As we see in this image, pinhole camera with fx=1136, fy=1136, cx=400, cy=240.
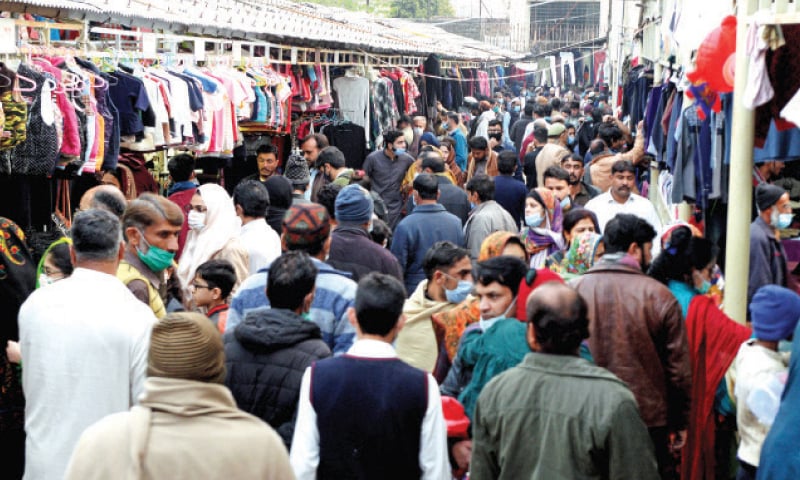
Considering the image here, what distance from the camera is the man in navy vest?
12.8 ft

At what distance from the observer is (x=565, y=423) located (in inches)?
148

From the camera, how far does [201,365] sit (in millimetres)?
3137

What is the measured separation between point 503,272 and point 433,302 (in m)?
A: 1.03

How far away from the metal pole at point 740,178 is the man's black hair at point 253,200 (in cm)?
293

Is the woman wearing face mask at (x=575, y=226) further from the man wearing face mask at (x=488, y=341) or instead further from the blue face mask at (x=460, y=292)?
the man wearing face mask at (x=488, y=341)

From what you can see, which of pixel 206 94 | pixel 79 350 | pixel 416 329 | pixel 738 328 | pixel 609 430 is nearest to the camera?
pixel 609 430

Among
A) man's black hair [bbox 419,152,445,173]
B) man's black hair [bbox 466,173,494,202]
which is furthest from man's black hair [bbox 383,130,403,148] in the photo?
man's black hair [bbox 466,173,494,202]

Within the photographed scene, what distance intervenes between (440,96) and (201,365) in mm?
20930

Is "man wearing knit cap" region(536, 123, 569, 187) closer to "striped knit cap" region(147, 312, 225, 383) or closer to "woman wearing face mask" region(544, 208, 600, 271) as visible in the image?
"woman wearing face mask" region(544, 208, 600, 271)

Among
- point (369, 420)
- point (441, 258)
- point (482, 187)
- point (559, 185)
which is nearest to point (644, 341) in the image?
point (441, 258)

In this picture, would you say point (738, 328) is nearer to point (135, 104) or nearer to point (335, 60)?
point (135, 104)

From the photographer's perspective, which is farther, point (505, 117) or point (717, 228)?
point (505, 117)

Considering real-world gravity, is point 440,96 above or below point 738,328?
above

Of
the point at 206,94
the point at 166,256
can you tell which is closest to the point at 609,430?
the point at 166,256
